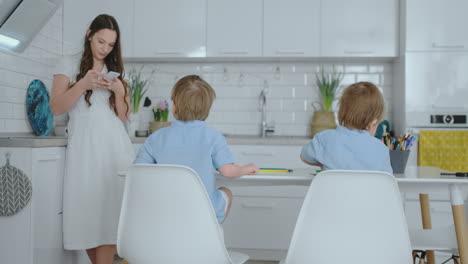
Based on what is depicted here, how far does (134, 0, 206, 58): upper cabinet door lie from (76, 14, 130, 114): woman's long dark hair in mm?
1425

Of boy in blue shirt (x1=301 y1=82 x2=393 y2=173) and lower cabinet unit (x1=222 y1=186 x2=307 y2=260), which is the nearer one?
boy in blue shirt (x1=301 y1=82 x2=393 y2=173)

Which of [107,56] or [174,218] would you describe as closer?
[174,218]

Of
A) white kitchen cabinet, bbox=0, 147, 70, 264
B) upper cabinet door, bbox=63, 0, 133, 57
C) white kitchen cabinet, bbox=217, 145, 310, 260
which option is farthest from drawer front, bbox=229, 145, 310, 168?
white kitchen cabinet, bbox=0, 147, 70, 264

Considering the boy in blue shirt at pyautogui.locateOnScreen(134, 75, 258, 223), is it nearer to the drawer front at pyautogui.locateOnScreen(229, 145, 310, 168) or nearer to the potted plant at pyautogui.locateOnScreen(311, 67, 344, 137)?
the drawer front at pyautogui.locateOnScreen(229, 145, 310, 168)

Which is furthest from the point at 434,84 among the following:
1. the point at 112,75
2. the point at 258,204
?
the point at 112,75

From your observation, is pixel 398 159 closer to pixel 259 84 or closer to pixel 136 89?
pixel 259 84

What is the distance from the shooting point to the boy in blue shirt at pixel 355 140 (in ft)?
6.12

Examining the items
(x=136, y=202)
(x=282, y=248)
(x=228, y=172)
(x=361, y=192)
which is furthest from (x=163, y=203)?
(x=282, y=248)

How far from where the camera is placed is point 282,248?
12.2ft

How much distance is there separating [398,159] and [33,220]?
165 centimetres

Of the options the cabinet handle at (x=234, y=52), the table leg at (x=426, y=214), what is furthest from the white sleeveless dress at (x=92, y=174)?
the cabinet handle at (x=234, y=52)

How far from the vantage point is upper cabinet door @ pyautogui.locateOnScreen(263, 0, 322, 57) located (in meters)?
3.89

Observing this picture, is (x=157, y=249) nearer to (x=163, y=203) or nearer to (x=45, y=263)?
(x=163, y=203)

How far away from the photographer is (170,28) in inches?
158
